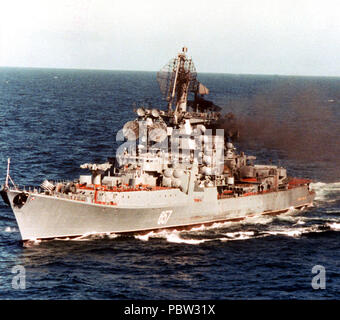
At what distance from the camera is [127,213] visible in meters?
43.2

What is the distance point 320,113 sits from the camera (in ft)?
452

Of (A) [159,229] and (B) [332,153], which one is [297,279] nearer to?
(A) [159,229]

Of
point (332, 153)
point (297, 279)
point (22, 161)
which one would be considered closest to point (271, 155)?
point (332, 153)

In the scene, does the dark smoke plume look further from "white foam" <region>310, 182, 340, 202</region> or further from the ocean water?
"white foam" <region>310, 182, 340, 202</region>

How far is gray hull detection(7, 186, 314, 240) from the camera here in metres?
40.7

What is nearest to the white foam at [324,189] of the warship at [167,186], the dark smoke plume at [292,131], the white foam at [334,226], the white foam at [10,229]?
the warship at [167,186]

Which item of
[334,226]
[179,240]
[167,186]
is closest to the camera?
[179,240]

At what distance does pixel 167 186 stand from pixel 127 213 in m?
4.70

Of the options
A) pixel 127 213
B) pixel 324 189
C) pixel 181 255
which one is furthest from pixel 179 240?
pixel 324 189

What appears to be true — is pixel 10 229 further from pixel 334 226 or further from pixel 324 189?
pixel 324 189

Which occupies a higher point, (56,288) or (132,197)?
(132,197)

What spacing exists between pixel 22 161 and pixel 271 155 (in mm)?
34289

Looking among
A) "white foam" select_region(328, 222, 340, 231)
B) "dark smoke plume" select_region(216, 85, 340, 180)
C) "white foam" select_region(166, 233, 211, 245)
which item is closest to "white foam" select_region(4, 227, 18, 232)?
"white foam" select_region(166, 233, 211, 245)

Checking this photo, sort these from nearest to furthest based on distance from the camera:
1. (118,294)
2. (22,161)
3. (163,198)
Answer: (118,294) → (163,198) → (22,161)
